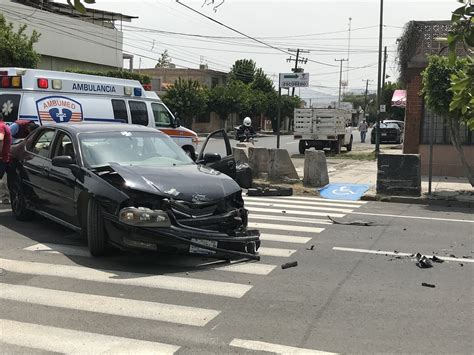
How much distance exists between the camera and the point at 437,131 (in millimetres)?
16797

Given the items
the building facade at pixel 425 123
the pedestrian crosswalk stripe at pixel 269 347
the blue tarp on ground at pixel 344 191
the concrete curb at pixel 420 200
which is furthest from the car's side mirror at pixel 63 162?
the building facade at pixel 425 123

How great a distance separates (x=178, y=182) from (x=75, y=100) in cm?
676

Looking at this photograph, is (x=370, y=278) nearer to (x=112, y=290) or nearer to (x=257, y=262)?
(x=257, y=262)

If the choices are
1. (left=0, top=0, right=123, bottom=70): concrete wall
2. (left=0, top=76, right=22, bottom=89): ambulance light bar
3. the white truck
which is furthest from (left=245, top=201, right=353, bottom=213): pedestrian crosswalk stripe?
(left=0, top=0, right=123, bottom=70): concrete wall

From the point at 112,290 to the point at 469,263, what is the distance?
4.38m

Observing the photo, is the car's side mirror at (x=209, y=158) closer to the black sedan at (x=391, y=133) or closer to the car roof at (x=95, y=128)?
the car roof at (x=95, y=128)

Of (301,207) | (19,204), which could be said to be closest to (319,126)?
(301,207)

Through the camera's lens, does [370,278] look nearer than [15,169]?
Yes

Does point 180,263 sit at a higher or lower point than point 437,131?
lower

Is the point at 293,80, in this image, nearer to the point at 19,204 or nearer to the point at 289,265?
the point at 19,204

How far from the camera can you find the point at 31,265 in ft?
20.2

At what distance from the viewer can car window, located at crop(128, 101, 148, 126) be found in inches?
531

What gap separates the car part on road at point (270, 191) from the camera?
41.3 ft

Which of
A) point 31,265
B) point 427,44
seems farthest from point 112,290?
point 427,44
